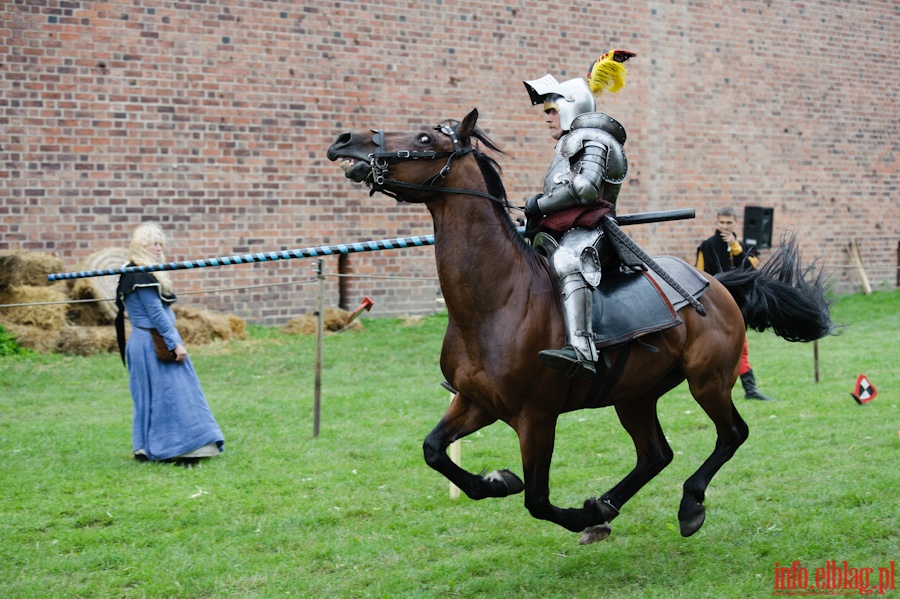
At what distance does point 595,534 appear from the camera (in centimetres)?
604

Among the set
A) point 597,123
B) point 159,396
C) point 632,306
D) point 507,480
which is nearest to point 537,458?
point 507,480

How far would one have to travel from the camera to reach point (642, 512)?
6.76 meters

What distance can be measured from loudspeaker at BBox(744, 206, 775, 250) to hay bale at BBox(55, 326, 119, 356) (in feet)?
31.2

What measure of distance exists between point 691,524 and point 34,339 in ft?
33.0

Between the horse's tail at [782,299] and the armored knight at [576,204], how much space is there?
1550 mm

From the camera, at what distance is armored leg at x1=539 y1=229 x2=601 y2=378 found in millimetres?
5191

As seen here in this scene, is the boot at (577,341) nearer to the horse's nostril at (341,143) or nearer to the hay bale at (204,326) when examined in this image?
the horse's nostril at (341,143)

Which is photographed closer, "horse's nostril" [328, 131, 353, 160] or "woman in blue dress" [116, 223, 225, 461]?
"horse's nostril" [328, 131, 353, 160]

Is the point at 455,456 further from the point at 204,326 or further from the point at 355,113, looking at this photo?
the point at 355,113

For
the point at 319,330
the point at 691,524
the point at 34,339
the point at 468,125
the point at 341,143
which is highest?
the point at 468,125

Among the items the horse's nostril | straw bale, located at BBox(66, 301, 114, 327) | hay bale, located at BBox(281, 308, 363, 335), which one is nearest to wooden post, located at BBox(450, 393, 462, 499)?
the horse's nostril

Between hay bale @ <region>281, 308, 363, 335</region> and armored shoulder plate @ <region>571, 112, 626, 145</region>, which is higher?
armored shoulder plate @ <region>571, 112, 626, 145</region>

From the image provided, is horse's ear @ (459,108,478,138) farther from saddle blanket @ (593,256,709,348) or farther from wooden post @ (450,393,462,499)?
wooden post @ (450,393,462,499)

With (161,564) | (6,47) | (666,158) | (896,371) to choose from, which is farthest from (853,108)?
(161,564)
